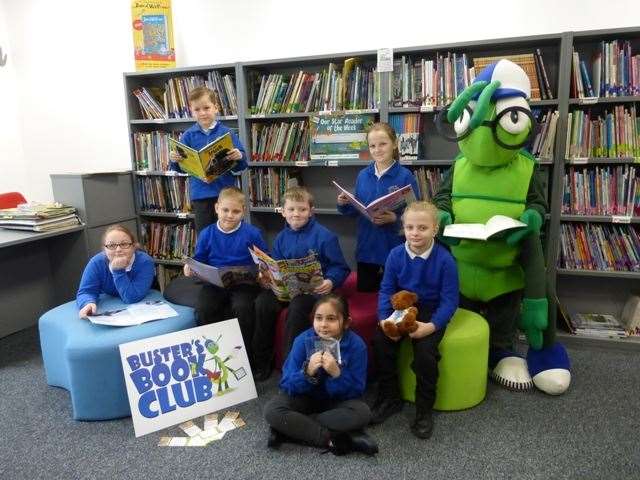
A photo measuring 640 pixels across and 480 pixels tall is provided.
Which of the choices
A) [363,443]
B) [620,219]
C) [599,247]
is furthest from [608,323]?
[363,443]

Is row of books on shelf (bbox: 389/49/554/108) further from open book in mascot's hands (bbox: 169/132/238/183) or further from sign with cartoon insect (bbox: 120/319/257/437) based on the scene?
sign with cartoon insect (bbox: 120/319/257/437)

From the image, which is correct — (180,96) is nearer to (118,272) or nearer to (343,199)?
(118,272)

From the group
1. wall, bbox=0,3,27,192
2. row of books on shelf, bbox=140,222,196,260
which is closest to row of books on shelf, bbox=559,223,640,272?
row of books on shelf, bbox=140,222,196,260

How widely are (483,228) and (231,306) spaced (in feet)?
4.30

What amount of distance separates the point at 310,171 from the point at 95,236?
160cm

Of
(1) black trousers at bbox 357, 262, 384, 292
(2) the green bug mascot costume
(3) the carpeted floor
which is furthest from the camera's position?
(1) black trousers at bbox 357, 262, 384, 292

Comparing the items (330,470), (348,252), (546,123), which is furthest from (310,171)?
(330,470)

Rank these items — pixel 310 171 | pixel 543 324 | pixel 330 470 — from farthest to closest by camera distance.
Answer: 1. pixel 310 171
2. pixel 543 324
3. pixel 330 470

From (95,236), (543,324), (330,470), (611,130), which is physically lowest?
(330,470)

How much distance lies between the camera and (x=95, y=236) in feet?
11.4

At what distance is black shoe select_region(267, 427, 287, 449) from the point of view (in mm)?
1949

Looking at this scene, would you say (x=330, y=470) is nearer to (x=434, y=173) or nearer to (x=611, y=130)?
(x=434, y=173)

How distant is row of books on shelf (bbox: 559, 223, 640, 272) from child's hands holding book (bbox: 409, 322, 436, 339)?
1.27 meters

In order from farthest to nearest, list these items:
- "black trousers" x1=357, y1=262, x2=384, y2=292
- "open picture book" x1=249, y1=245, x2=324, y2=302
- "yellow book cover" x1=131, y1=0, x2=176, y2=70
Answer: "yellow book cover" x1=131, y1=0, x2=176, y2=70 < "black trousers" x1=357, y1=262, x2=384, y2=292 < "open picture book" x1=249, y1=245, x2=324, y2=302
